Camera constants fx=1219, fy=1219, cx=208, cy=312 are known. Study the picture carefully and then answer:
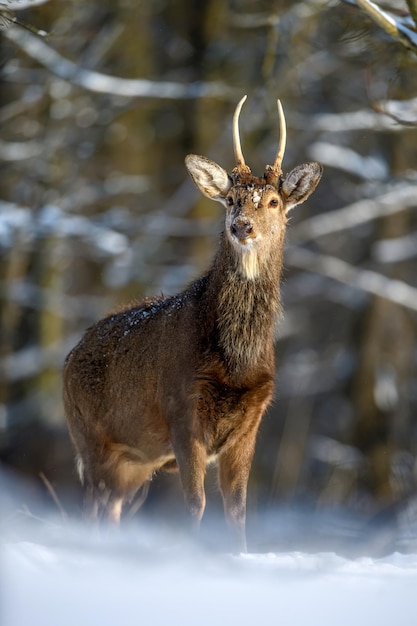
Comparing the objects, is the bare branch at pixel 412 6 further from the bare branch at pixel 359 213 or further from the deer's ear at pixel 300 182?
the bare branch at pixel 359 213

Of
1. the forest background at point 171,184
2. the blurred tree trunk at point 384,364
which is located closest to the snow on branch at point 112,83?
the forest background at point 171,184

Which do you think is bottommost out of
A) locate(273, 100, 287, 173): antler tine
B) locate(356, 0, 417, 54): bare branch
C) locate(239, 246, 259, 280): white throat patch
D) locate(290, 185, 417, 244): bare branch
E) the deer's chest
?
locate(290, 185, 417, 244): bare branch

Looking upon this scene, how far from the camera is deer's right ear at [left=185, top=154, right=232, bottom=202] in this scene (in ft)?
28.1

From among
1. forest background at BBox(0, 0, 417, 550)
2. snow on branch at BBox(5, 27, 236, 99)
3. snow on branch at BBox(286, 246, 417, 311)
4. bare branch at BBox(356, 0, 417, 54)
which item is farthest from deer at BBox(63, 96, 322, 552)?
snow on branch at BBox(286, 246, 417, 311)

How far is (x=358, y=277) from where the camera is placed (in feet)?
66.3

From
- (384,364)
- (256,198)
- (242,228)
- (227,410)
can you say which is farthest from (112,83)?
(227,410)

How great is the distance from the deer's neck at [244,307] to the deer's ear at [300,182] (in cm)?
37

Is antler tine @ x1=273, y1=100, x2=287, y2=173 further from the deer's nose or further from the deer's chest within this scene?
the deer's chest

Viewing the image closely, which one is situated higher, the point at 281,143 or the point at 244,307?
the point at 281,143

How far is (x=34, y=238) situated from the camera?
19.0 m

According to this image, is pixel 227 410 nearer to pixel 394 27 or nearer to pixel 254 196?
pixel 254 196

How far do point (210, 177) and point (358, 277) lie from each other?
11.9 meters

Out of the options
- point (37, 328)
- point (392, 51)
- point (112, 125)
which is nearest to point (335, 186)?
point (112, 125)

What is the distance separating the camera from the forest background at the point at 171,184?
62.1 ft
